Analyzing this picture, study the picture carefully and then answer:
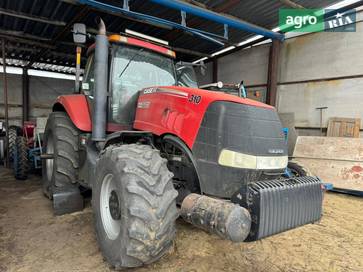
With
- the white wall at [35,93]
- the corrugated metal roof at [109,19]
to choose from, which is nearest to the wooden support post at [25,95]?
the white wall at [35,93]

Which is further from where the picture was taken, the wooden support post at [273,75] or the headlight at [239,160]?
the wooden support post at [273,75]

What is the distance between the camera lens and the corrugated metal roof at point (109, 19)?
18.6 ft

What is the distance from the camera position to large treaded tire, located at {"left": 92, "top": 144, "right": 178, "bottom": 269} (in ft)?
5.98

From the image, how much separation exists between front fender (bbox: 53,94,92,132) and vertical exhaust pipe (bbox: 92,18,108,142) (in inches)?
19.9

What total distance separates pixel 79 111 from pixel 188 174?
1.79 metres

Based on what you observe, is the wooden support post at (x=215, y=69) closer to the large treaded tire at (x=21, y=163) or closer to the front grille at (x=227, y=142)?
the large treaded tire at (x=21, y=163)

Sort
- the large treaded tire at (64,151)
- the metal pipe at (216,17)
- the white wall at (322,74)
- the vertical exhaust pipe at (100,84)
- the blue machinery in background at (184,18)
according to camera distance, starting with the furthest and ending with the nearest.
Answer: the white wall at (322,74) < the metal pipe at (216,17) < the blue machinery in background at (184,18) < the large treaded tire at (64,151) < the vertical exhaust pipe at (100,84)

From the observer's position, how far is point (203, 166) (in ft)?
6.92

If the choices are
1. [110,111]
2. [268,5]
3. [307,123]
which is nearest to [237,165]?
[110,111]

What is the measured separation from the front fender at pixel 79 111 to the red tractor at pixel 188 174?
1.42 ft

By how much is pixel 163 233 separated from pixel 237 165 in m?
0.73

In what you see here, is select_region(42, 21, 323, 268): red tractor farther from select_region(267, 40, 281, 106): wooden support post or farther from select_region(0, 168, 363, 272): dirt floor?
select_region(267, 40, 281, 106): wooden support post

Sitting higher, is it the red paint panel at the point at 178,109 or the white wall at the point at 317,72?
the white wall at the point at 317,72

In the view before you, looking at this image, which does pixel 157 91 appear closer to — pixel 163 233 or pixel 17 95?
pixel 163 233
